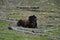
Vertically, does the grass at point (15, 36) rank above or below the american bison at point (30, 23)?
below

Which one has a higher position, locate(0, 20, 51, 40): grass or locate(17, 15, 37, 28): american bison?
locate(17, 15, 37, 28): american bison

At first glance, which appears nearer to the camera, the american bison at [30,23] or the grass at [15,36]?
the grass at [15,36]

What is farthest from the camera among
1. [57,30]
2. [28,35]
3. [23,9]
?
[23,9]

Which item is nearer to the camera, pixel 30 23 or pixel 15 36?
pixel 15 36

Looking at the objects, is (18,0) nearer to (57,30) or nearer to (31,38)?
(57,30)

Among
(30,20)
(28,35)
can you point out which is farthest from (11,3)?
(28,35)

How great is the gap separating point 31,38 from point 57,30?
387 cm

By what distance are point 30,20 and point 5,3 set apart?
22.1 m

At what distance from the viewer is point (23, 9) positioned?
35.1m

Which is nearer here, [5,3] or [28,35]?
[28,35]

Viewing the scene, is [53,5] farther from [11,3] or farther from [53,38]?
[53,38]

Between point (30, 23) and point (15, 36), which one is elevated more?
point (30, 23)

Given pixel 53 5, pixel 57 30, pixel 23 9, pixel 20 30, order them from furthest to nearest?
pixel 53 5 < pixel 23 9 < pixel 57 30 < pixel 20 30

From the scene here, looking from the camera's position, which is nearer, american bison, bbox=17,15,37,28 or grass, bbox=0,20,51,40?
grass, bbox=0,20,51,40
